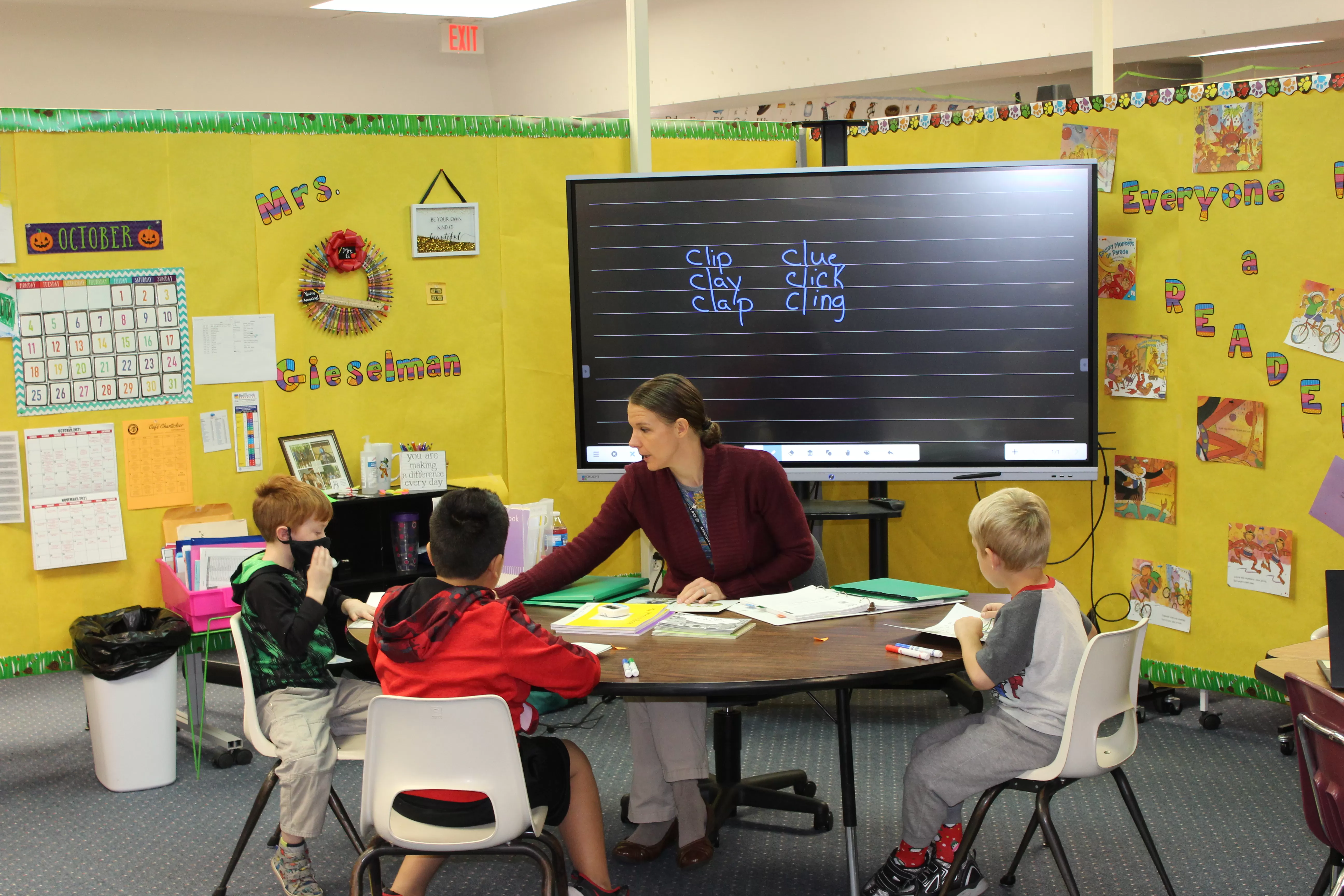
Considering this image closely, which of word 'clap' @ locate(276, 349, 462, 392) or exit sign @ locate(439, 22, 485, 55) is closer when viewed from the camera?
word 'clap' @ locate(276, 349, 462, 392)

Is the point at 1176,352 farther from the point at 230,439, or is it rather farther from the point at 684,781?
the point at 230,439

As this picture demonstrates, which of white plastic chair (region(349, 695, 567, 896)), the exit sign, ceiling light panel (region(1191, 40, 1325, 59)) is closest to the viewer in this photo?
white plastic chair (region(349, 695, 567, 896))

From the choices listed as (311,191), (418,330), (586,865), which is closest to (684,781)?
(586,865)

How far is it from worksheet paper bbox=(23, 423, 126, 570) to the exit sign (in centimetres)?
469

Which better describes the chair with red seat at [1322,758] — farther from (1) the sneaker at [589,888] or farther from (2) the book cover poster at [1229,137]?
(2) the book cover poster at [1229,137]

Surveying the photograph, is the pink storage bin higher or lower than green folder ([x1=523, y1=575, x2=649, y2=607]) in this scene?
lower

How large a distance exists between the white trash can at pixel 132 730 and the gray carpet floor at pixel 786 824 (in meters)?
0.06

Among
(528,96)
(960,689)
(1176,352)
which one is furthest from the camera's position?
(528,96)

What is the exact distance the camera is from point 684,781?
2.98m

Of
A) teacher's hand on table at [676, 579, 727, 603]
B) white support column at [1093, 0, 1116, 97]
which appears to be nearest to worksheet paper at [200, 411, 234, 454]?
teacher's hand on table at [676, 579, 727, 603]

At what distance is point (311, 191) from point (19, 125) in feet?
2.82

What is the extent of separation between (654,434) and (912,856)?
3.85 feet

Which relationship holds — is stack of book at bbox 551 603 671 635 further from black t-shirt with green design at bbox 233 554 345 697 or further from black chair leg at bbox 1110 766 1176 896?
black chair leg at bbox 1110 766 1176 896

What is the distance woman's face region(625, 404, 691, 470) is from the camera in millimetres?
3016
